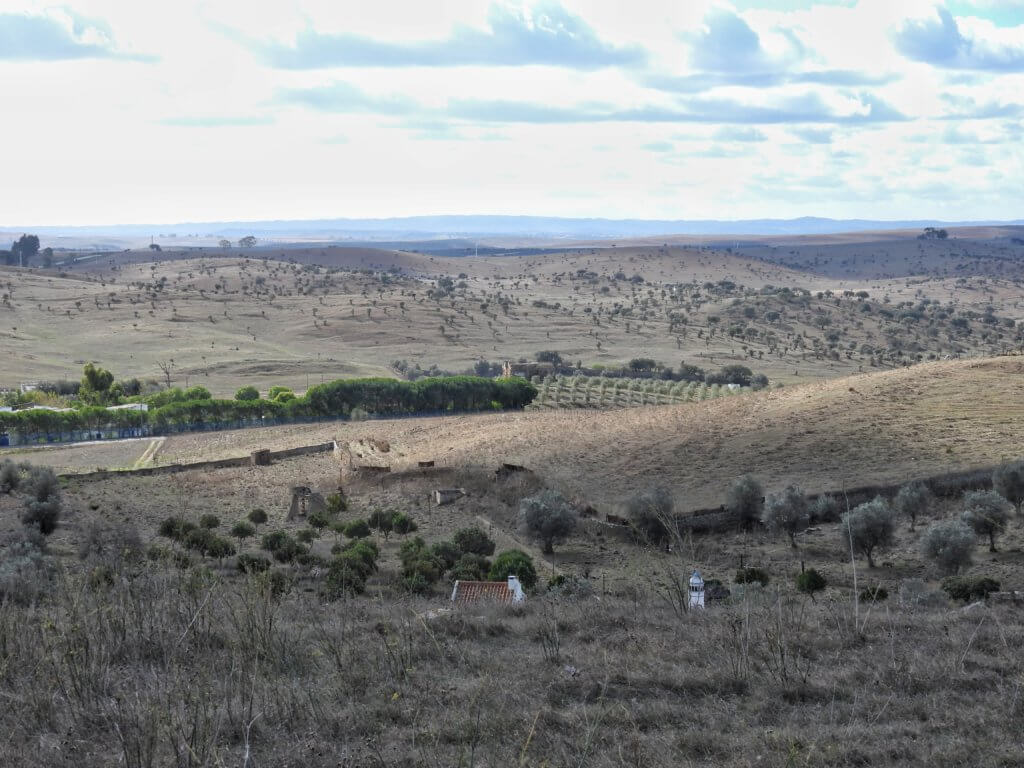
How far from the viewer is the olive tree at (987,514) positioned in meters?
23.5

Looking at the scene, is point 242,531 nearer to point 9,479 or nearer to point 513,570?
point 513,570

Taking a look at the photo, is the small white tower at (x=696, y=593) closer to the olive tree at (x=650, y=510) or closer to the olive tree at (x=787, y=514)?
the olive tree at (x=650, y=510)

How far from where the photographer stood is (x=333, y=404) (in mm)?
53156

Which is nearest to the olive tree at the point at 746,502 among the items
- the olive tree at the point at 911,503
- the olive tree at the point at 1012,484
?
the olive tree at the point at 911,503

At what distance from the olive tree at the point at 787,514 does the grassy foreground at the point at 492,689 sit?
45.3 feet

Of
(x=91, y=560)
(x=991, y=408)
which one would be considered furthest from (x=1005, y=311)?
(x=91, y=560)

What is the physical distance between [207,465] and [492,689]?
32040 mm

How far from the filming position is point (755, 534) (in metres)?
27.3

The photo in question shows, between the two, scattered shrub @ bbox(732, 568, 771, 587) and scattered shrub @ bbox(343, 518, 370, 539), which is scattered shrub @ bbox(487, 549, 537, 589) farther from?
scattered shrub @ bbox(343, 518, 370, 539)

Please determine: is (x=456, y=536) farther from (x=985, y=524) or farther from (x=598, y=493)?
(x=985, y=524)

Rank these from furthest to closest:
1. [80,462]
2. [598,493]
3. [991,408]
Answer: [80,462] → [991,408] → [598,493]

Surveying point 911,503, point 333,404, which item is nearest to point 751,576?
point 911,503

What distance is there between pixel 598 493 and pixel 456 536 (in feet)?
26.1

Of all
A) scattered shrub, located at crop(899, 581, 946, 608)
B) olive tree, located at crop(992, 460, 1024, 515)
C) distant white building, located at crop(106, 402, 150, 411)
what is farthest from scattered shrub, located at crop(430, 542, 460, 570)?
distant white building, located at crop(106, 402, 150, 411)
